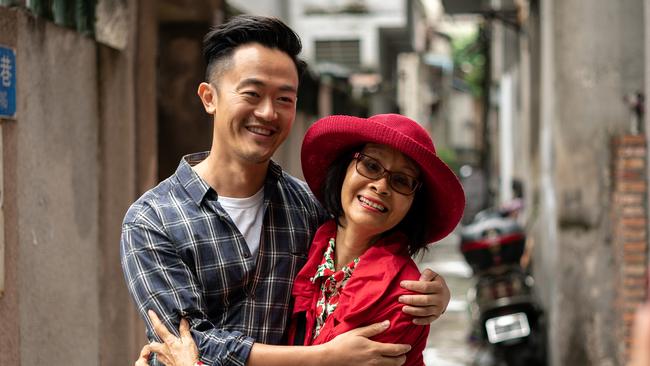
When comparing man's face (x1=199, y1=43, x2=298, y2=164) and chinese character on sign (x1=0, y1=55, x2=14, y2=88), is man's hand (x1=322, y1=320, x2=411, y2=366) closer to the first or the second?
man's face (x1=199, y1=43, x2=298, y2=164)

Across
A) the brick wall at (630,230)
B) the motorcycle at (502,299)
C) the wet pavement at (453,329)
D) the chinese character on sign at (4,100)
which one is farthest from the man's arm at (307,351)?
the motorcycle at (502,299)

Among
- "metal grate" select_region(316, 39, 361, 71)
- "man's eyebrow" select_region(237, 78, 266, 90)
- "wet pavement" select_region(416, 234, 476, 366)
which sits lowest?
"wet pavement" select_region(416, 234, 476, 366)

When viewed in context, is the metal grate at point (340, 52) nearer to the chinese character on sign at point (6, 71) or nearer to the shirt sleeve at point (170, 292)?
the chinese character on sign at point (6, 71)

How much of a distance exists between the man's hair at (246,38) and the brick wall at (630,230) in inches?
166

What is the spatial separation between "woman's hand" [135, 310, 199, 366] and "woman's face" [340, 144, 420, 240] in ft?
2.04

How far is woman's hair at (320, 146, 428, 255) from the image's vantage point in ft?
10.0

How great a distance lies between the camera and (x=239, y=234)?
2.95m

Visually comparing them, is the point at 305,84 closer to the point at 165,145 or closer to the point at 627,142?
the point at 165,145

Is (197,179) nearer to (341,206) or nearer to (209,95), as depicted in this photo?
(209,95)

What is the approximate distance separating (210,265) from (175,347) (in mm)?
299

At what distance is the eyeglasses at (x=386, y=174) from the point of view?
2885 mm

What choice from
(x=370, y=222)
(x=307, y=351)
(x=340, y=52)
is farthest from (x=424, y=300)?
(x=340, y=52)

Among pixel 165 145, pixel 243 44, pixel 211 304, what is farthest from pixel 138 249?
pixel 165 145

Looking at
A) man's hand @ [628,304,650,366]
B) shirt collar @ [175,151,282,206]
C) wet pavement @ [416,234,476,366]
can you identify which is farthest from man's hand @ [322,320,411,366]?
wet pavement @ [416,234,476,366]
